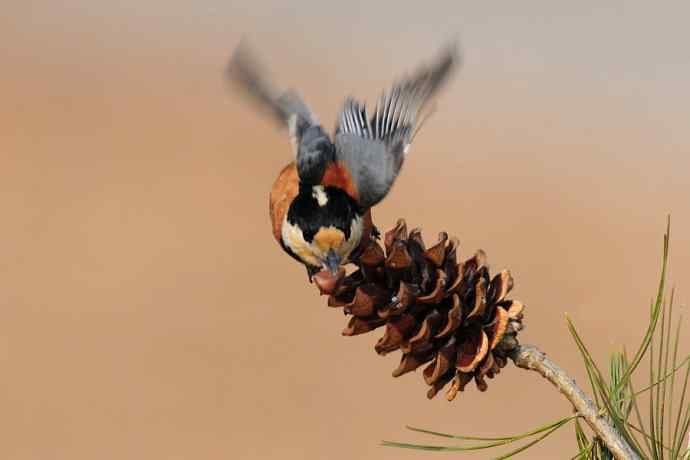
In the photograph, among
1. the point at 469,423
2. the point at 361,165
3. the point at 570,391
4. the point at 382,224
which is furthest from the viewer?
the point at 382,224

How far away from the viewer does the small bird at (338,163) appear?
1.56 m

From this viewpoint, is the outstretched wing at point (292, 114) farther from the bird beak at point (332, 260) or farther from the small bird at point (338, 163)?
the bird beak at point (332, 260)

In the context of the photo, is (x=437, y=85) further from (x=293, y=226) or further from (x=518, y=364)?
(x=518, y=364)

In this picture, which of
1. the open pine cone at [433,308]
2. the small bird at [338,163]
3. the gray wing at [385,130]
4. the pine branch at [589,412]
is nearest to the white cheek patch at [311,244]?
the small bird at [338,163]

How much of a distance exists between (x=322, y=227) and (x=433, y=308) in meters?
0.43

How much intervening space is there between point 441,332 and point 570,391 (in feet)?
0.65

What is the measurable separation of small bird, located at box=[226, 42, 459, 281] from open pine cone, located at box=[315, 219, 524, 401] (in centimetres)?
21

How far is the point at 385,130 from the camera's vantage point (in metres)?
1.93

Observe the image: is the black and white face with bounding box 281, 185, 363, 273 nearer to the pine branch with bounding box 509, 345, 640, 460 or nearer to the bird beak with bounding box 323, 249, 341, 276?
the bird beak with bounding box 323, 249, 341, 276

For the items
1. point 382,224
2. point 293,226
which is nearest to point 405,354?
point 293,226

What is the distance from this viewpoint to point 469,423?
14.1 ft

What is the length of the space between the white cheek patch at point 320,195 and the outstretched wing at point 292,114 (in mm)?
24

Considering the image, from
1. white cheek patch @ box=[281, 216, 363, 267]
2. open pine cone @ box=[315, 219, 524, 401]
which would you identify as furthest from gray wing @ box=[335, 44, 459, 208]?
open pine cone @ box=[315, 219, 524, 401]

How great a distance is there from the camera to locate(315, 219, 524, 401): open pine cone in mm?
1094
